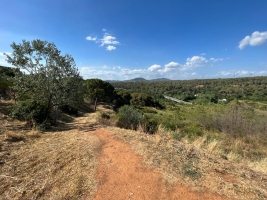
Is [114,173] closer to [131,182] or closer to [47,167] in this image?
[131,182]

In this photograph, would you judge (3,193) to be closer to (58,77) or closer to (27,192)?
(27,192)

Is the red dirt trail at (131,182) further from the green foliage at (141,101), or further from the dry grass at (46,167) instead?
the green foliage at (141,101)

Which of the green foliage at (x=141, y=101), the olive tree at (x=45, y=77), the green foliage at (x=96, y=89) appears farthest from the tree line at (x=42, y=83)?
the green foliage at (x=141, y=101)

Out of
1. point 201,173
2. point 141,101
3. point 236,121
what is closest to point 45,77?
point 201,173

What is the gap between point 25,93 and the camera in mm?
10555

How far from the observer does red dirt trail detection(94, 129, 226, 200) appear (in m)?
3.67

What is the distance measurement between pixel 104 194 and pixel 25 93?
31.4 feet

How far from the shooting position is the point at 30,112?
29.1ft

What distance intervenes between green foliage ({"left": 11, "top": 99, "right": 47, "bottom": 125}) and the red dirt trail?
17.3 feet

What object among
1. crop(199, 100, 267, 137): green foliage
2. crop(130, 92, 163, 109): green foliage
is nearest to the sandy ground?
crop(199, 100, 267, 137): green foliage

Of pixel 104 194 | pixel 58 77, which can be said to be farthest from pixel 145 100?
pixel 104 194

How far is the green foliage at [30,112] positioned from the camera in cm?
884

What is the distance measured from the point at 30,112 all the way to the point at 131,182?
7.35 metres

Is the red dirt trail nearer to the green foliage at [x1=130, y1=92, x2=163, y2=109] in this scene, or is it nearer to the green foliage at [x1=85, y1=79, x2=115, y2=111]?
the green foliage at [x1=85, y1=79, x2=115, y2=111]
